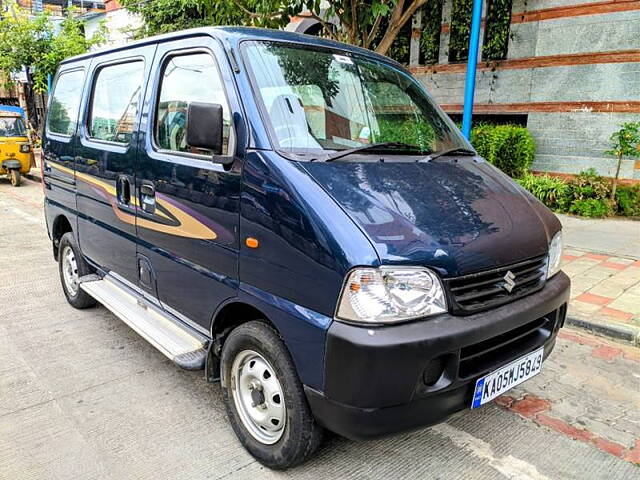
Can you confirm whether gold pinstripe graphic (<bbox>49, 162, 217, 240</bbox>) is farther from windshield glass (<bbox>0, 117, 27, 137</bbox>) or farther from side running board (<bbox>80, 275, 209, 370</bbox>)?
windshield glass (<bbox>0, 117, 27, 137</bbox>)

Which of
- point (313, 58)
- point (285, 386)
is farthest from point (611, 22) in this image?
point (285, 386)

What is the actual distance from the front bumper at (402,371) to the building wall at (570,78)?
805 cm

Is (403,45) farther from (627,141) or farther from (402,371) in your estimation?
(402,371)

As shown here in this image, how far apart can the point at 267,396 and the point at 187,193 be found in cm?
122

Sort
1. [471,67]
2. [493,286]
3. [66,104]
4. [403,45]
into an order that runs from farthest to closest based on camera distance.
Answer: [403,45] < [471,67] < [66,104] < [493,286]

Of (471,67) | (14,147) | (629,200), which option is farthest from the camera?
(14,147)

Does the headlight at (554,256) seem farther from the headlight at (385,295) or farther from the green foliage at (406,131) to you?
the headlight at (385,295)

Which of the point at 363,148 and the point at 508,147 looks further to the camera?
the point at 508,147

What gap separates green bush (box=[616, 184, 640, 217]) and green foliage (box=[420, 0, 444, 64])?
4.98 meters

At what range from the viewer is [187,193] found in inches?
114

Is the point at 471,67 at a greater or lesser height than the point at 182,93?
greater

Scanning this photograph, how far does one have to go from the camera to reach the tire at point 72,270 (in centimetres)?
466

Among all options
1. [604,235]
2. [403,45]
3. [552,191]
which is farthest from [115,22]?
[604,235]

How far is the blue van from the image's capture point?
211cm
